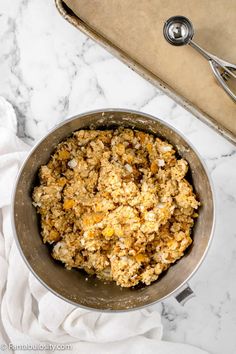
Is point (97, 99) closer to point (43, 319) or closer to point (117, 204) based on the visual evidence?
point (117, 204)

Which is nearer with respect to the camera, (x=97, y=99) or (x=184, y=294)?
(x=184, y=294)

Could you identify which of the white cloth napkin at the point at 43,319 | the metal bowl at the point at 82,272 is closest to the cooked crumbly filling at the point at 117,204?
the metal bowl at the point at 82,272

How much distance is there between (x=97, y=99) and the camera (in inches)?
62.4

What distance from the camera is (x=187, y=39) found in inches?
57.3

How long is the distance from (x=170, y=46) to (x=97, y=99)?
269 mm

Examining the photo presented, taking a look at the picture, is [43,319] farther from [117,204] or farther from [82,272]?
[117,204]

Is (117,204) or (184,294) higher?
(117,204)

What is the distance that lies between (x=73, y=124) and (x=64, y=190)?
0.59 feet

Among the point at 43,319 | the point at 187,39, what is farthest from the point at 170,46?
the point at 43,319

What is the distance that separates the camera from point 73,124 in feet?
4.62

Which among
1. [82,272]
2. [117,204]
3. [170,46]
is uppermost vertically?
[170,46]

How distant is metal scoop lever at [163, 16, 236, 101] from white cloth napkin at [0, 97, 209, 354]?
542 millimetres

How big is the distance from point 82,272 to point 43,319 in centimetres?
18

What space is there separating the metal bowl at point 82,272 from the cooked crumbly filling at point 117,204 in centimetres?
2
